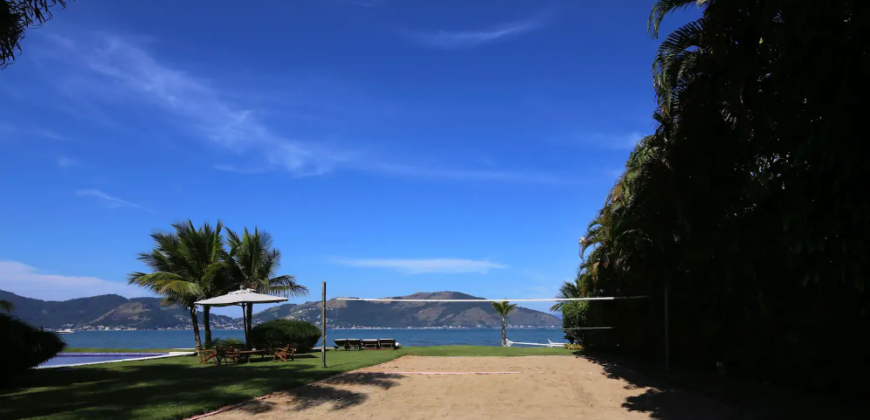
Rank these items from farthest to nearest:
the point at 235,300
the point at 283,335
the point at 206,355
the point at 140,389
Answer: the point at 283,335 → the point at 235,300 → the point at 206,355 → the point at 140,389

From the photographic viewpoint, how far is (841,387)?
9016 millimetres

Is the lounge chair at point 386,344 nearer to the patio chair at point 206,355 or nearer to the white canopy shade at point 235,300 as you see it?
the white canopy shade at point 235,300

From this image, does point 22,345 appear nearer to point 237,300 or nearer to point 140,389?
point 140,389

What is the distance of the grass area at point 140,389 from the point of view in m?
8.46

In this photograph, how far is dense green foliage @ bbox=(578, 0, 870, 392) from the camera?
663 cm

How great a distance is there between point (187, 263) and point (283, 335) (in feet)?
27.0

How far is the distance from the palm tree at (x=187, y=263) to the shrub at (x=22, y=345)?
35.6ft

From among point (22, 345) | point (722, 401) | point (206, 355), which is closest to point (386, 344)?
point (206, 355)

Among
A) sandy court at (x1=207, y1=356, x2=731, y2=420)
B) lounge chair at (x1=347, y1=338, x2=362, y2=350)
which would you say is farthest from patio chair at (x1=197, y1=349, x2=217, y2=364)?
lounge chair at (x1=347, y1=338, x2=362, y2=350)

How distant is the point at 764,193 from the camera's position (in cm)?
752

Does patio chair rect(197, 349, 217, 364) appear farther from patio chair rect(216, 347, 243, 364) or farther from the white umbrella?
the white umbrella

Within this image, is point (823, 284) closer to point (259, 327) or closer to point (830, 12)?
point (830, 12)

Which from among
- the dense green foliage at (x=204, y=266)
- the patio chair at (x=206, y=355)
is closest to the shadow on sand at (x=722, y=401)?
the patio chair at (x=206, y=355)

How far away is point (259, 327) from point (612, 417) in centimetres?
1514
